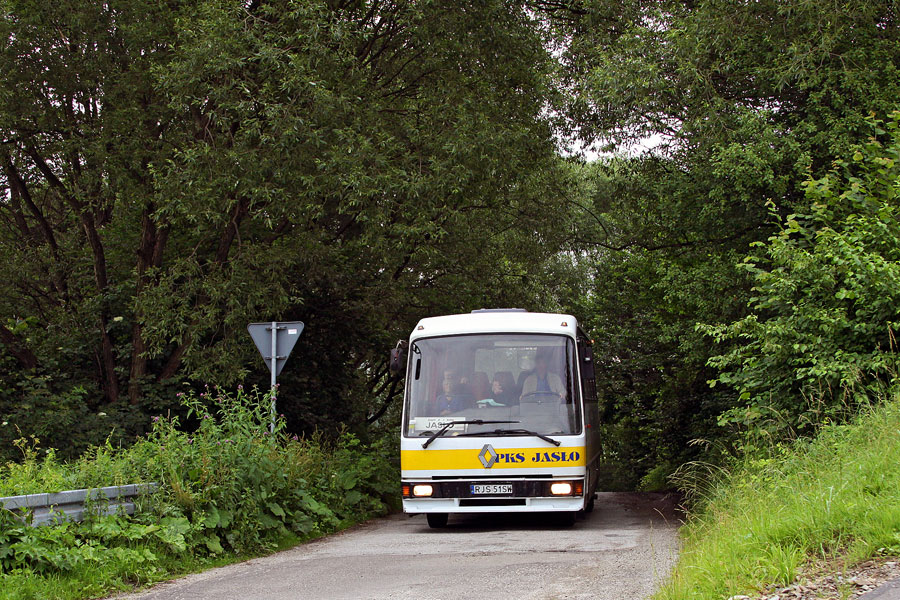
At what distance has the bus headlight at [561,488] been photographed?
480 inches

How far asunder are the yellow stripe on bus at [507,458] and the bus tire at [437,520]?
935 millimetres

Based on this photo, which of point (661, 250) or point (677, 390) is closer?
point (661, 250)

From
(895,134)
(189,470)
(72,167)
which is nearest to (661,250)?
(895,134)

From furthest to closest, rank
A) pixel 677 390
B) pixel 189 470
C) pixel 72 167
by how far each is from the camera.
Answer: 1. pixel 677 390
2. pixel 72 167
3. pixel 189 470

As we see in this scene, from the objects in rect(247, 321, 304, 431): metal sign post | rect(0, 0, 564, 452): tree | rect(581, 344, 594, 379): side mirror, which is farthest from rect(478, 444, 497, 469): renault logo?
rect(0, 0, 564, 452): tree

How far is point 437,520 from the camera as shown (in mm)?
13078

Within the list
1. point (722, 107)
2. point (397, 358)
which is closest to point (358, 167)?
point (397, 358)

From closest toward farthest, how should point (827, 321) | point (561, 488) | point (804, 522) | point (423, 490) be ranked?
point (804, 522)
point (827, 321)
point (561, 488)
point (423, 490)

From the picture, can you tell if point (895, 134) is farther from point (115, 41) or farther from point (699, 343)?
point (115, 41)

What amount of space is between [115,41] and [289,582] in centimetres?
1186

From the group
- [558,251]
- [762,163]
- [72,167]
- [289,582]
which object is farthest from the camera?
[558,251]

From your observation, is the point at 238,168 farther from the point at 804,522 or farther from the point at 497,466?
the point at 804,522

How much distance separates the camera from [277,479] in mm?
11617

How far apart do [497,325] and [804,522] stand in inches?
294
